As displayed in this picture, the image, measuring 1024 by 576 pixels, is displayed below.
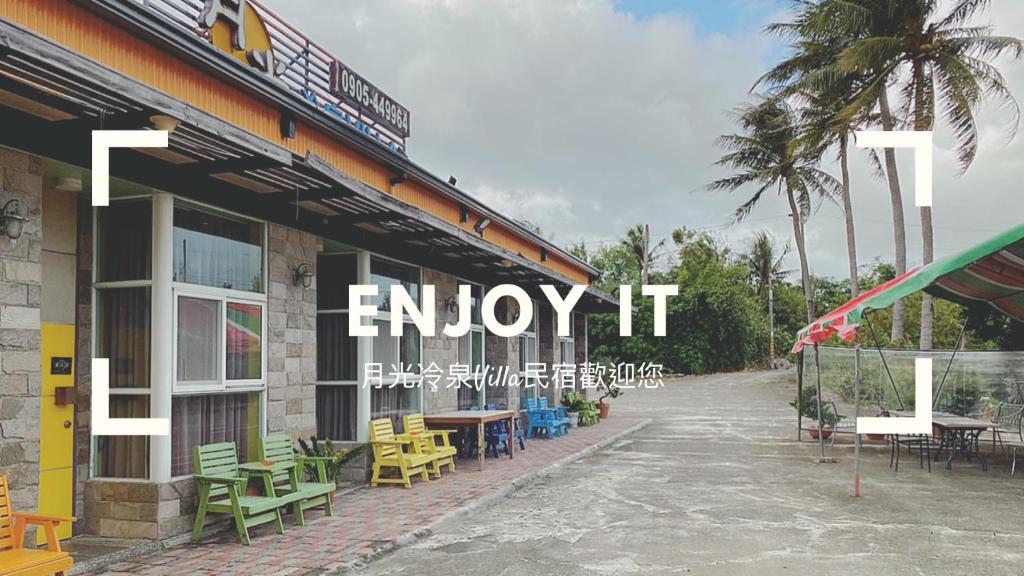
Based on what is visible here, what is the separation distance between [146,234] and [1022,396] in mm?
14570

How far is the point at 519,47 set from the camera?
1639 centimetres

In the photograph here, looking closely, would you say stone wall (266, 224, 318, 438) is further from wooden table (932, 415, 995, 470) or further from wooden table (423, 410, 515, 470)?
wooden table (932, 415, 995, 470)

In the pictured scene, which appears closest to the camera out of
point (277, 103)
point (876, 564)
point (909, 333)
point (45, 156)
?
point (45, 156)

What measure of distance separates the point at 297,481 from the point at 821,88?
18669 mm

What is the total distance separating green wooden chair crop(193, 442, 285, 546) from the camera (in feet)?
21.5

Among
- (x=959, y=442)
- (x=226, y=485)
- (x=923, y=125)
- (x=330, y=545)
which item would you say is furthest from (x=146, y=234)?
(x=923, y=125)

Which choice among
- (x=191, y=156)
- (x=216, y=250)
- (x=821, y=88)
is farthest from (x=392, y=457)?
(x=821, y=88)

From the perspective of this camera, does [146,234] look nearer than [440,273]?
Yes

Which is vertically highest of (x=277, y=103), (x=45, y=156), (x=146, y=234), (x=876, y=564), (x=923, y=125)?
(x=923, y=125)

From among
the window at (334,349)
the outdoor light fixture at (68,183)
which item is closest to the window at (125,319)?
the outdoor light fixture at (68,183)

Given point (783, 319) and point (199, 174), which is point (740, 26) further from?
point (783, 319)

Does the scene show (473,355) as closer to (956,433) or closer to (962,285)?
(956,433)

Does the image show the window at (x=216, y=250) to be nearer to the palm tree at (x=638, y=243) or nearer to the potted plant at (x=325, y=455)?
the potted plant at (x=325, y=455)

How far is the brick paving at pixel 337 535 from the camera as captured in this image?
587 centimetres
